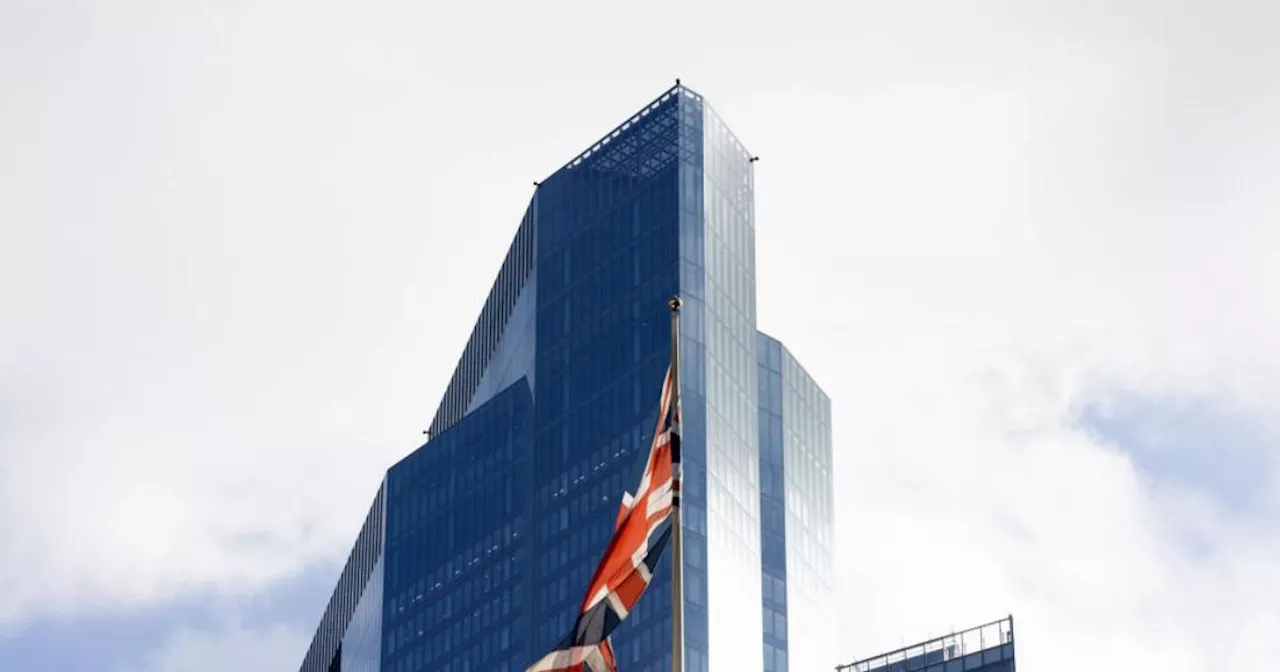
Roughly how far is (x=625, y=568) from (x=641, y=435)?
351 feet

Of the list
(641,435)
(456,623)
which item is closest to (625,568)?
(641,435)

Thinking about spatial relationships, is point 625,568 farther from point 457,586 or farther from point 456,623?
point 457,586

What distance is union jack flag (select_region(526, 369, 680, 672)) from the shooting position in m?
64.1

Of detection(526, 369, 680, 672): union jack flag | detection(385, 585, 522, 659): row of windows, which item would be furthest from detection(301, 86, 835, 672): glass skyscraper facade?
detection(526, 369, 680, 672): union jack flag

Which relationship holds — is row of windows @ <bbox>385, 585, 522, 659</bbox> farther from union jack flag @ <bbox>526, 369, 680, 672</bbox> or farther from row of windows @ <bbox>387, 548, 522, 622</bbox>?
union jack flag @ <bbox>526, 369, 680, 672</bbox>

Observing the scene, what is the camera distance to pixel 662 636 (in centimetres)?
16238

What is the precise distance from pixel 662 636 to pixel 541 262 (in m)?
36.8

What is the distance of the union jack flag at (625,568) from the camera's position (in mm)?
64062

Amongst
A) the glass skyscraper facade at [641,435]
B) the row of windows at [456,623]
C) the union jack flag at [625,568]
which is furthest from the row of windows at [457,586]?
the union jack flag at [625,568]

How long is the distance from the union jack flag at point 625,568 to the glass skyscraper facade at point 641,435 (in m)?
95.8

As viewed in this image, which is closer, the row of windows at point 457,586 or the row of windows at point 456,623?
the row of windows at point 456,623

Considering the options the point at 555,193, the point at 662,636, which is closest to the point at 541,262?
the point at 555,193

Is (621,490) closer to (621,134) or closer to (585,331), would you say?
(585,331)

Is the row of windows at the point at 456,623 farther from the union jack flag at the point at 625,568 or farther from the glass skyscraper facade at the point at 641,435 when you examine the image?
the union jack flag at the point at 625,568
